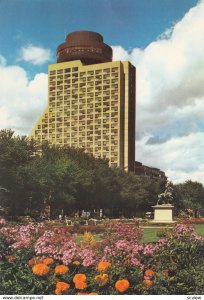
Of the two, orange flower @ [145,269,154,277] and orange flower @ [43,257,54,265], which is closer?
orange flower @ [145,269,154,277]

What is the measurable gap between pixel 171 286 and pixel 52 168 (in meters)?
42.1

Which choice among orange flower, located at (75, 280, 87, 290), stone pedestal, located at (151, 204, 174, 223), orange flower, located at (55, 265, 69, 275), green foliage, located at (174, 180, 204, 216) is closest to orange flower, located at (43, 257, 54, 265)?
orange flower, located at (55, 265, 69, 275)

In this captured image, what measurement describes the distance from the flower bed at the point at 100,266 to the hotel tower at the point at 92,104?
83.4 m

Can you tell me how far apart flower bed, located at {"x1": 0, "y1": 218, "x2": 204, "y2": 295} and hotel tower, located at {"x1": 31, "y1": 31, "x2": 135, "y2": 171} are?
8340 centimetres

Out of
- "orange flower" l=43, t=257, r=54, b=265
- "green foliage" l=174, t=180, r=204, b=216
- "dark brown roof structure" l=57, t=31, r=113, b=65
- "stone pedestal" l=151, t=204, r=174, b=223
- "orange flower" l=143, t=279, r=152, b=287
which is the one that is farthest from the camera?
"green foliage" l=174, t=180, r=204, b=216

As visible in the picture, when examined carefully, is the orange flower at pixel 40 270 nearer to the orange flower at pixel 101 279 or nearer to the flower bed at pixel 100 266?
the flower bed at pixel 100 266

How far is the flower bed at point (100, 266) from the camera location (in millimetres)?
10195

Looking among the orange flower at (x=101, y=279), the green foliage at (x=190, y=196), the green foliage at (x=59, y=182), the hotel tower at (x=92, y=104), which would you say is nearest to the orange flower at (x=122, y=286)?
the orange flower at (x=101, y=279)

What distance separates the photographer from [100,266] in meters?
10.4

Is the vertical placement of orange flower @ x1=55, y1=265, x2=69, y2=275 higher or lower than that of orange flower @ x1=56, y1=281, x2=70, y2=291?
higher

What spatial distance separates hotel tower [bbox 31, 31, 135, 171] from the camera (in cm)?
10112

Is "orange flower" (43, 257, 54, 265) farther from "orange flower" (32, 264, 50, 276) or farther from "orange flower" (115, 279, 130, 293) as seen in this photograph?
"orange flower" (115, 279, 130, 293)

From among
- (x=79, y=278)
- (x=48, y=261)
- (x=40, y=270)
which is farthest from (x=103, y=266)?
(x=40, y=270)

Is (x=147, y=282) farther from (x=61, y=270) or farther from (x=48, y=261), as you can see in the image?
(x=48, y=261)
